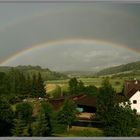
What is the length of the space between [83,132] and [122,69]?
851 millimetres

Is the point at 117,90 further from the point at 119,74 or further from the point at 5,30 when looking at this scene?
the point at 5,30

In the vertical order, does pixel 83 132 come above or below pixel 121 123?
below

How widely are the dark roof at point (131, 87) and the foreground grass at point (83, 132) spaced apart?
536 mm

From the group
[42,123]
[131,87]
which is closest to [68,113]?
[42,123]

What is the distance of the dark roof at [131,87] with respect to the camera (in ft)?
60.2

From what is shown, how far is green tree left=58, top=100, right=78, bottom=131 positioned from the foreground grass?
0.08 metres

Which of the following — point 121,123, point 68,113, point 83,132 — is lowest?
point 83,132

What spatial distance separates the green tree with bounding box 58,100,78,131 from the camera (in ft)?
60.0

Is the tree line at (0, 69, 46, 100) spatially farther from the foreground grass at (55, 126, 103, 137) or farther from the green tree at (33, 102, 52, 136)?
the foreground grass at (55, 126, 103, 137)

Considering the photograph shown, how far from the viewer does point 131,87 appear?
60.2ft

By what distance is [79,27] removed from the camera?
1830 centimetres

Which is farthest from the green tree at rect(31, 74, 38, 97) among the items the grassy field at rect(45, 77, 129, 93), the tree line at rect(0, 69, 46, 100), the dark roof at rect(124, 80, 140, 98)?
the dark roof at rect(124, 80, 140, 98)

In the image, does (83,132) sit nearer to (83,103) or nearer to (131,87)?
(83,103)

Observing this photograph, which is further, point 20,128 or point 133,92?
point 133,92
